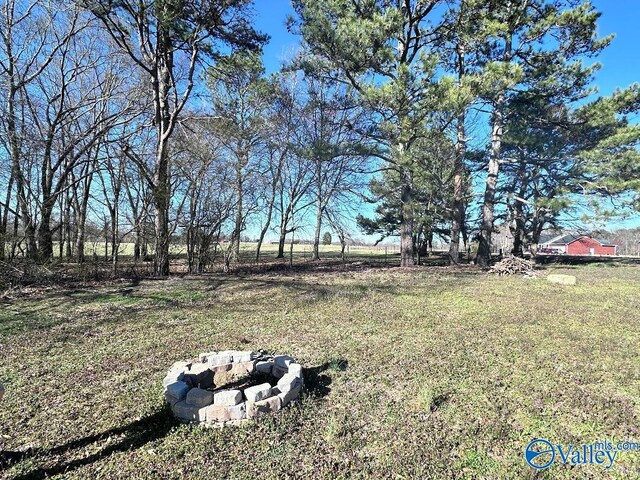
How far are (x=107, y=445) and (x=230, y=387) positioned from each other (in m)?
0.94

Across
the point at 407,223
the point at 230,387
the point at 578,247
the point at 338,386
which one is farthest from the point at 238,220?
the point at 578,247

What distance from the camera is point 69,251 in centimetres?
918

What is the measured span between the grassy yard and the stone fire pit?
0.10m

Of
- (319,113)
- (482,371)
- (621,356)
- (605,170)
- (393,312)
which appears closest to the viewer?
(482,371)

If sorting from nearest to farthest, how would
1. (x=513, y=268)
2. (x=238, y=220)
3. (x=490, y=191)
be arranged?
(x=513, y=268), (x=238, y=220), (x=490, y=191)

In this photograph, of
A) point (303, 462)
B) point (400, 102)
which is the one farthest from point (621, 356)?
point (400, 102)

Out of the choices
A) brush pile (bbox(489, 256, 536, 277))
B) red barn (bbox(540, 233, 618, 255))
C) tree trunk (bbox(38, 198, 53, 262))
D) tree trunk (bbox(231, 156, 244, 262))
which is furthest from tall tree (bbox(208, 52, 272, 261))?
red barn (bbox(540, 233, 618, 255))

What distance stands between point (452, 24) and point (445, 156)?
221 inches

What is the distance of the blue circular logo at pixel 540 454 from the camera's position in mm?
1897

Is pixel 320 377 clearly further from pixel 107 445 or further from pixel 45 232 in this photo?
pixel 45 232

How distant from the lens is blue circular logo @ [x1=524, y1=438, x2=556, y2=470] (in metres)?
1.90

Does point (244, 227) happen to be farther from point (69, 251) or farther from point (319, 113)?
point (319, 113)

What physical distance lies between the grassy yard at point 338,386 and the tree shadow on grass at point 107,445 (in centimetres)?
1

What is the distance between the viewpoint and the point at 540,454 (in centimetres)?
197
